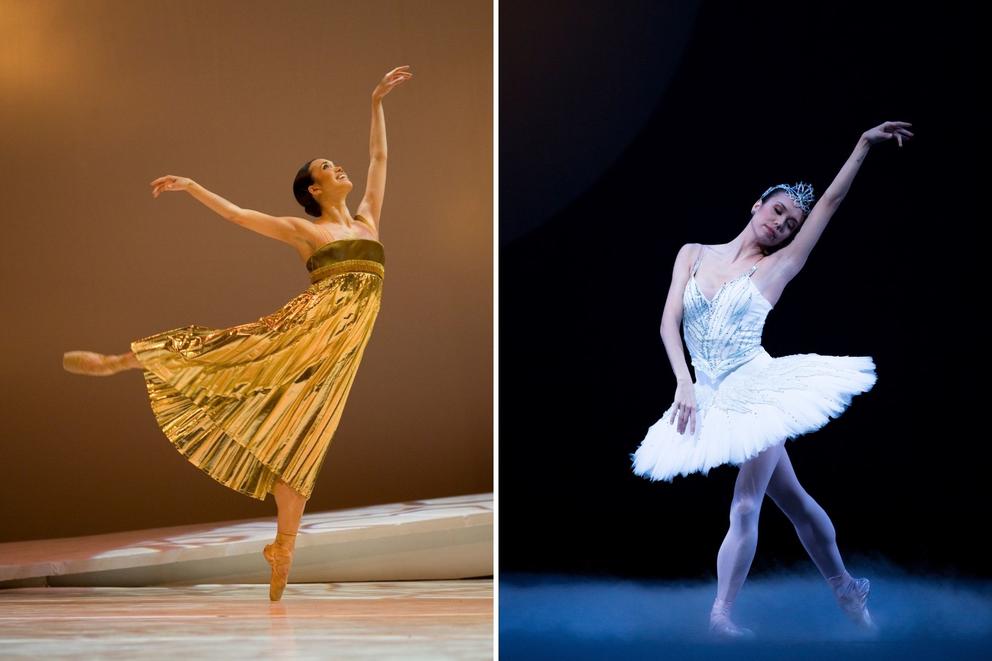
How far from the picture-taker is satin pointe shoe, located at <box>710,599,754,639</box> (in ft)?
8.25

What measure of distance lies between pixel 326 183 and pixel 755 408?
72.1 inches

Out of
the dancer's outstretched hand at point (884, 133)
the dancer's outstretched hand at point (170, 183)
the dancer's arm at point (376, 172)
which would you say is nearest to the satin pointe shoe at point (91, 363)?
the dancer's outstretched hand at point (170, 183)

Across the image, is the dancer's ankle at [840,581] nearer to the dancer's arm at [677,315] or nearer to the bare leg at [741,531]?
the bare leg at [741,531]

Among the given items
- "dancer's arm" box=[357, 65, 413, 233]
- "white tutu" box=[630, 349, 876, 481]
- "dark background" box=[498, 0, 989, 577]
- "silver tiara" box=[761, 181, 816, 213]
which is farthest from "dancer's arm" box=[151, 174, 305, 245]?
"silver tiara" box=[761, 181, 816, 213]

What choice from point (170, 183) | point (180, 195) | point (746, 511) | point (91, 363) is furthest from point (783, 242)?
point (180, 195)

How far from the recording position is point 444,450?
5660 mm

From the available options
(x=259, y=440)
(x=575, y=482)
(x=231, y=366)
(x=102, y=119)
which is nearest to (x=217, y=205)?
(x=231, y=366)

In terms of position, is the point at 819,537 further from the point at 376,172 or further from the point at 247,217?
the point at 247,217

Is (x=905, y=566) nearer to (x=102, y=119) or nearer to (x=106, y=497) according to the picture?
(x=106, y=497)

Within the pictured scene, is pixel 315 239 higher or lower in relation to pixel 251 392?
higher

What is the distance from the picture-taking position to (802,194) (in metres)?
2.59

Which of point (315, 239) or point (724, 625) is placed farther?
point (315, 239)

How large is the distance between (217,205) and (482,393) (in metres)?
2.41

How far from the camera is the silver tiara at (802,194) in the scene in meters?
2.59
